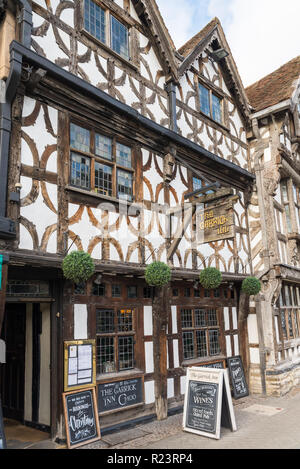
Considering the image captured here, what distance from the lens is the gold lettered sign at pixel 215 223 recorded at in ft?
25.9

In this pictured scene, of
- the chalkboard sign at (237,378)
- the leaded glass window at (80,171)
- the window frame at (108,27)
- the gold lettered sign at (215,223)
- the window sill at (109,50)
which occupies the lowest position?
the chalkboard sign at (237,378)

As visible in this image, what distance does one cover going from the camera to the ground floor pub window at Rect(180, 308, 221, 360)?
9.41 meters

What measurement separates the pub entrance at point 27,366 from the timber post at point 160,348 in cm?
240

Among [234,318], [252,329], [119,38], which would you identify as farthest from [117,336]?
[119,38]

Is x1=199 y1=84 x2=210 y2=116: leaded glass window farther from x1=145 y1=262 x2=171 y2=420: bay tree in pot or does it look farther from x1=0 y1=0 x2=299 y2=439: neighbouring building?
x1=145 y1=262 x2=171 y2=420: bay tree in pot

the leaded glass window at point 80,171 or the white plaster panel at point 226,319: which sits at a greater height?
the leaded glass window at point 80,171

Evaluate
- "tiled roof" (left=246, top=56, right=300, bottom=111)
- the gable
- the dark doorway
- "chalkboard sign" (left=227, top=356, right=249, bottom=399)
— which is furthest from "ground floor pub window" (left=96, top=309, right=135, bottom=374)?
"tiled roof" (left=246, top=56, right=300, bottom=111)

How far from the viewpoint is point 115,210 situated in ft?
24.6

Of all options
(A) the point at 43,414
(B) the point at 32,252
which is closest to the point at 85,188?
(B) the point at 32,252

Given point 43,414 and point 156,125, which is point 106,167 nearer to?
point 156,125

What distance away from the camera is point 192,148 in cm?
955

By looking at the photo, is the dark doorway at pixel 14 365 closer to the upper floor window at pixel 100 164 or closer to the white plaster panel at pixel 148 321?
the white plaster panel at pixel 148 321

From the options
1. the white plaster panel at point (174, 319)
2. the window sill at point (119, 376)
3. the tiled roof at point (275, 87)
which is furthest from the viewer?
the tiled roof at point (275, 87)

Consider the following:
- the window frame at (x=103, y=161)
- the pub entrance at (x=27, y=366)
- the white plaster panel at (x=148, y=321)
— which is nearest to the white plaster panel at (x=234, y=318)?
the white plaster panel at (x=148, y=321)
